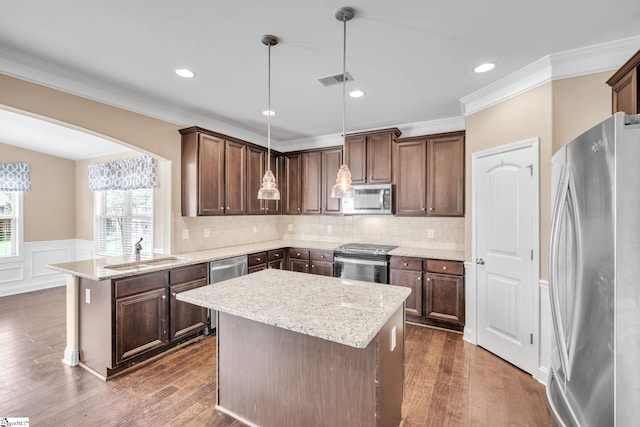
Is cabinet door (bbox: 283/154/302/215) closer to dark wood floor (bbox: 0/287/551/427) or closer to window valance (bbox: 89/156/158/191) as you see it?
window valance (bbox: 89/156/158/191)

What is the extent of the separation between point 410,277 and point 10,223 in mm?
6930

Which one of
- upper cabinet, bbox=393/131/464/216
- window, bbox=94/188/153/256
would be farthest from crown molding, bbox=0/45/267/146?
upper cabinet, bbox=393/131/464/216

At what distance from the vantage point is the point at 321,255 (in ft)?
14.6

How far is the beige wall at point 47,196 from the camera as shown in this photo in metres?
5.32

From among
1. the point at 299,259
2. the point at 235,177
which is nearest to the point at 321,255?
the point at 299,259

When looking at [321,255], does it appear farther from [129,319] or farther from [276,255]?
[129,319]

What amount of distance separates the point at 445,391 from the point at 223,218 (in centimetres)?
353

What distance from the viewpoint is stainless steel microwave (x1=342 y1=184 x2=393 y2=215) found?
4137mm

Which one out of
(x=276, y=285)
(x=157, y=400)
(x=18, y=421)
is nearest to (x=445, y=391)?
(x=276, y=285)

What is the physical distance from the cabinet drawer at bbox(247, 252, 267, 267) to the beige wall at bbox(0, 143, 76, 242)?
458 cm

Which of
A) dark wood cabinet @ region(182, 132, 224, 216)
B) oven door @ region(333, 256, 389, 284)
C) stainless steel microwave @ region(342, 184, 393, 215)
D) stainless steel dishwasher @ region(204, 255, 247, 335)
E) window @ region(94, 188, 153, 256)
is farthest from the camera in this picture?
window @ region(94, 188, 153, 256)

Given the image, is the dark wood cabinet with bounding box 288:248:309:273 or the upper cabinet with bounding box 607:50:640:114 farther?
the dark wood cabinet with bounding box 288:248:309:273

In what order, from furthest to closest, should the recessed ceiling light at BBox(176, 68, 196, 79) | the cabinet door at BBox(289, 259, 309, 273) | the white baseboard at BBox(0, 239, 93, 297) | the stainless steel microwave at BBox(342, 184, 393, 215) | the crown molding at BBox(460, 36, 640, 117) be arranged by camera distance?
the white baseboard at BBox(0, 239, 93, 297)
the cabinet door at BBox(289, 259, 309, 273)
the stainless steel microwave at BBox(342, 184, 393, 215)
the recessed ceiling light at BBox(176, 68, 196, 79)
the crown molding at BBox(460, 36, 640, 117)

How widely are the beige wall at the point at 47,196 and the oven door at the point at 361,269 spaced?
18.6ft
